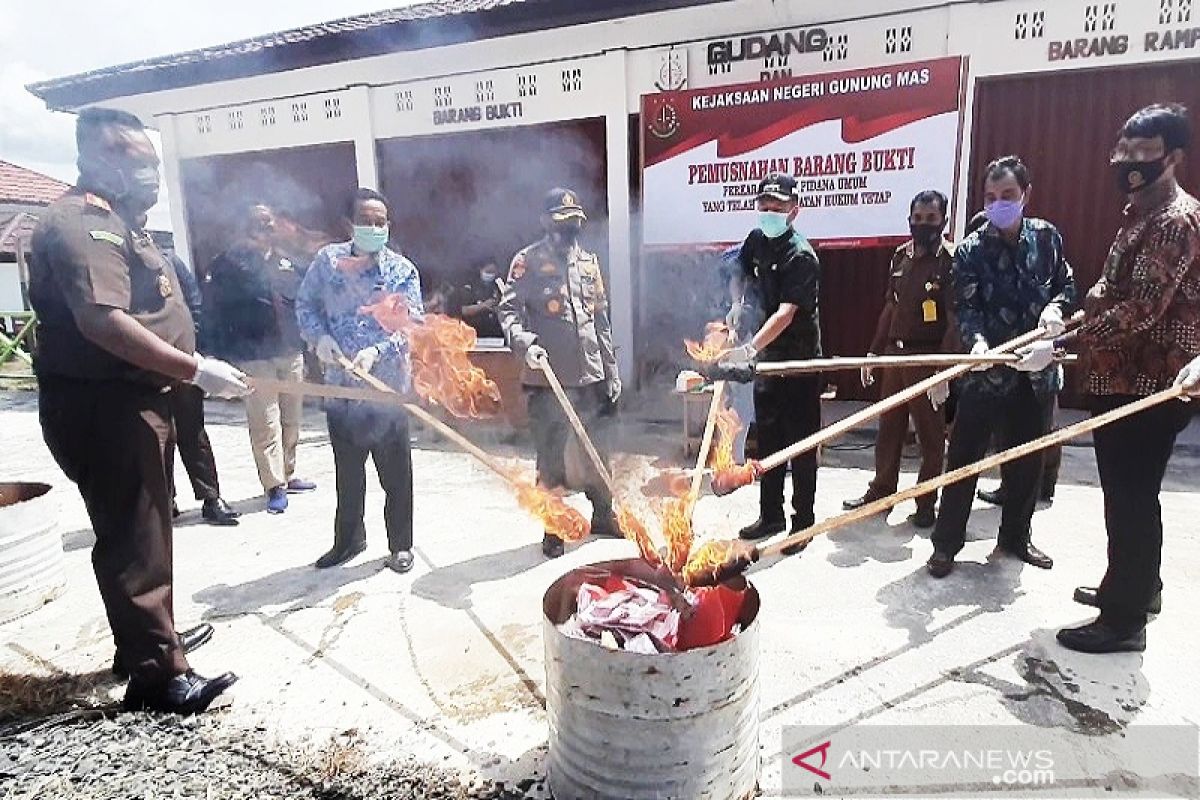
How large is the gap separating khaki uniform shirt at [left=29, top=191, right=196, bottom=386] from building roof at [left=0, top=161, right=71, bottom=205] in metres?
23.3

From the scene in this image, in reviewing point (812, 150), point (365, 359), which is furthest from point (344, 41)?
point (365, 359)

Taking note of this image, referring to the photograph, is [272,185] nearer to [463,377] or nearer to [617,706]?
[463,377]

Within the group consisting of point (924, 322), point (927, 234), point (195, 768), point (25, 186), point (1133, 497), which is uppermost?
point (25, 186)

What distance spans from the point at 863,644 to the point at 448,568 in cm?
229

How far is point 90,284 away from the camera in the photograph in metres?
2.65

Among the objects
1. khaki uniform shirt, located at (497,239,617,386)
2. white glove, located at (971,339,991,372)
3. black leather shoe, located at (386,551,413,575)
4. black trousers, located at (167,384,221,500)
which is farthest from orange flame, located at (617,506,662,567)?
black trousers, located at (167,384,221,500)

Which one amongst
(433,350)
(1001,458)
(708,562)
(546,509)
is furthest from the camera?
(433,350)

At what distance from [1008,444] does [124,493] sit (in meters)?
4.28

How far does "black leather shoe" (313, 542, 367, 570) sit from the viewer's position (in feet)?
14.4

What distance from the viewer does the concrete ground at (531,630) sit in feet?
9.35

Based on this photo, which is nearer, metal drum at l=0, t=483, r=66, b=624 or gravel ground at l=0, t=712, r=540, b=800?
gravel ground at l=0, t=712, r=540, b=800

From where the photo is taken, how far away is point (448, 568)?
4336mm

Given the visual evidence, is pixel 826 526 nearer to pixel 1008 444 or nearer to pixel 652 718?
pixel 652 718

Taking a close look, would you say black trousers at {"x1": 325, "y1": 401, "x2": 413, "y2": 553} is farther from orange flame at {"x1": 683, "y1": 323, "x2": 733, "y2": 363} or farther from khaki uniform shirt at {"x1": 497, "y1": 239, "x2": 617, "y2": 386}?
orange flame at {"x1": 683, "y1": 323, "x2": 733, "y2": 363}
